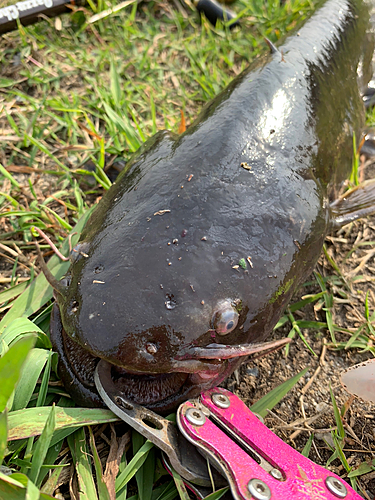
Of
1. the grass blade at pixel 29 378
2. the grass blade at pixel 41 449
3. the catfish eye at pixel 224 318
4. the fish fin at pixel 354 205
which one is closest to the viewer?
the grass blade at pixel 41 449

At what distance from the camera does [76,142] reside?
324 cm

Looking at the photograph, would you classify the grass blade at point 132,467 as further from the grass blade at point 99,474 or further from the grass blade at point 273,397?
the grass blade at point 273,397

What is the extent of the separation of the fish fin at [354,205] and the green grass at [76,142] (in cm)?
50

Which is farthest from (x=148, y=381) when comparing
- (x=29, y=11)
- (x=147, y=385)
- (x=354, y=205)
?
(x=29, y=11)

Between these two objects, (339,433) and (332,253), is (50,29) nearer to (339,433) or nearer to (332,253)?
(332,253)

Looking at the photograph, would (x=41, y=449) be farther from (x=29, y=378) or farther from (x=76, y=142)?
(x=76, y=142)

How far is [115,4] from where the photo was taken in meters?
4.40

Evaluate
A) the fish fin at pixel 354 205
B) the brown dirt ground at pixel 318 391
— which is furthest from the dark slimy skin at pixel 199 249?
the brown dirt ground at pixel 318 391

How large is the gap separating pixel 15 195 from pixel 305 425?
220cm

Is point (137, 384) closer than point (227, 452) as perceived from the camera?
No

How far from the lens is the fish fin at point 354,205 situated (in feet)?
7.82

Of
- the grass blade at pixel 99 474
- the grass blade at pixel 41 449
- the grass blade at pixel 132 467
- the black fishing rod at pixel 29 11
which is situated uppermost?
the black fishing rod at pixel 29 11

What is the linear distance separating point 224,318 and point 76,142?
82.8 inches

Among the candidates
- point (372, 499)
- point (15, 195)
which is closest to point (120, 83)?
point (15, 195)
